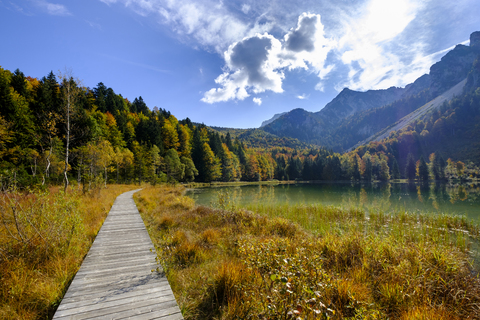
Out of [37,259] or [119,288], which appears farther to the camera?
[37,259]

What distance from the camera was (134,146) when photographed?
42156 millimetres

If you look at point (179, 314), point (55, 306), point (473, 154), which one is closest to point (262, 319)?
point (179, 314)

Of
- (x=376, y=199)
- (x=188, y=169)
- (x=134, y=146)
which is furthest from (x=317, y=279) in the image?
(x=134, y=146)

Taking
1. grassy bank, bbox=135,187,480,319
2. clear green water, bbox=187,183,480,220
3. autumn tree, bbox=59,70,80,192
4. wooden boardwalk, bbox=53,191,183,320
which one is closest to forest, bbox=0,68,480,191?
autumn tree, bbox=59,70,80,192

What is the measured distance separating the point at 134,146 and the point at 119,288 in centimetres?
4477

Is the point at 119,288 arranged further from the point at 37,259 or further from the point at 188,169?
the point at 188,169

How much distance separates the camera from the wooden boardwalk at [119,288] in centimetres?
273

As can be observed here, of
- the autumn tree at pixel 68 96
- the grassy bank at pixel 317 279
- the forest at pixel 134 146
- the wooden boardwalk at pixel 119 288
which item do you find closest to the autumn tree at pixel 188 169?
the forest at pixel 134 146

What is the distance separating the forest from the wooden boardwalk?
344 cm

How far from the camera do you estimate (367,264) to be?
14.5ft

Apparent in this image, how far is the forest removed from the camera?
1716 cm

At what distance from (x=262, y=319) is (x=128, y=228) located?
22.1ft

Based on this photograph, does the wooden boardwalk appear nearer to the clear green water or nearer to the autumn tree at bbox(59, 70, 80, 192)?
the clear green water

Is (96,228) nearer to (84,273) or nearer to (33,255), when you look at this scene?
(33,255)
